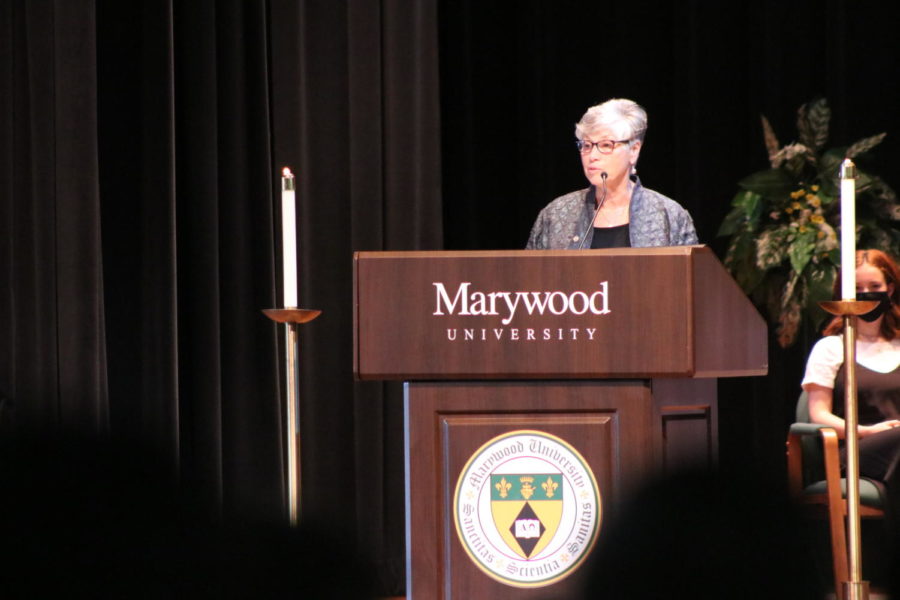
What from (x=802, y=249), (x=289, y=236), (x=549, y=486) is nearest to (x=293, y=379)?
(x=289, y=236)

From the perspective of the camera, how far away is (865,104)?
464 cm

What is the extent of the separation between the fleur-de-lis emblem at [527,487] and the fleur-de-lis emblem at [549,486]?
0.02 meters

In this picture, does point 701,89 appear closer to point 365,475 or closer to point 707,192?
point 707,192

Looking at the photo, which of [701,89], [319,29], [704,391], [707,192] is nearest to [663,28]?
[701,89]

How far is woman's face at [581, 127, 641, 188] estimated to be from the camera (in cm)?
288

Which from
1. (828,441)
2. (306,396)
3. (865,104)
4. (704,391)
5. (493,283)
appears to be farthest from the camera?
(865,104)

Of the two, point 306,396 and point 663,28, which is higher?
point 663,28

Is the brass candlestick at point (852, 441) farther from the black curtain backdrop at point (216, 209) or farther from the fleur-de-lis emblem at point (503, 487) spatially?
the black curtain backdrop at point (216, 209)

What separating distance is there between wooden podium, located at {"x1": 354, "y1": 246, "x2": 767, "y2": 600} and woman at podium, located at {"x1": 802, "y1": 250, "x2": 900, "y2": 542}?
175 cm

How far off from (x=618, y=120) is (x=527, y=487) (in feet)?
4.27

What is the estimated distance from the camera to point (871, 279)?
3.52 meters

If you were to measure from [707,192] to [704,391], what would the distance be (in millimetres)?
2791

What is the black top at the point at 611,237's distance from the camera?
2980 mm

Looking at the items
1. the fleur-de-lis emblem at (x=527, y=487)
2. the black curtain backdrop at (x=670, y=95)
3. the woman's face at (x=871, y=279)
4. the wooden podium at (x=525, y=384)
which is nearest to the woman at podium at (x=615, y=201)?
→ the woman's face at (x=871, y=279)
